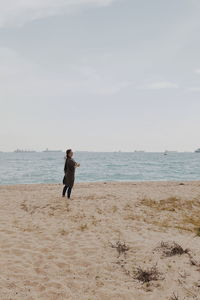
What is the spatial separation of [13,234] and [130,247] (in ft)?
12.1

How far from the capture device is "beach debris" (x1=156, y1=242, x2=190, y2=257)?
754 centimetres

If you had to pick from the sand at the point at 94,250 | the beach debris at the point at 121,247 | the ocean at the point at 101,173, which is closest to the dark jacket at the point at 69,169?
the sand at the point at 94,250

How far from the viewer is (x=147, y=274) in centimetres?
625

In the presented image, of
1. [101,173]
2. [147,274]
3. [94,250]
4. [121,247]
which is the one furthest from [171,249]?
[101,173]

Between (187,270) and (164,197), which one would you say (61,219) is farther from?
(164,197)

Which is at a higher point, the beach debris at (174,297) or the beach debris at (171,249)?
→ the beach debris at (171,249)

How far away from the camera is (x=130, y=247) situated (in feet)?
26.3

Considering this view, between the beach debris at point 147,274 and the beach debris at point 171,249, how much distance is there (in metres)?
1.09

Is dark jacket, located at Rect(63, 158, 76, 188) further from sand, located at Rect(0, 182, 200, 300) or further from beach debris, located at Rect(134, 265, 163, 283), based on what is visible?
beach debris, located at Rect(134, 265, 163, 283)

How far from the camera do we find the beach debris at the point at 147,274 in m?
6.14

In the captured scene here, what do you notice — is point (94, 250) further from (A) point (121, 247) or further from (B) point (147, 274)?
(B) point (147, 274)

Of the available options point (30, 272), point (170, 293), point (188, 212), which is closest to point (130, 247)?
point (170, 293)

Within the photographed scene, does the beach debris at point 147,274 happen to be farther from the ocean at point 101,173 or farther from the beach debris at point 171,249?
the ocean at point 101,173

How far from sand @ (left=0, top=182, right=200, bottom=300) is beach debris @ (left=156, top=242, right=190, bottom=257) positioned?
9 centimetres
